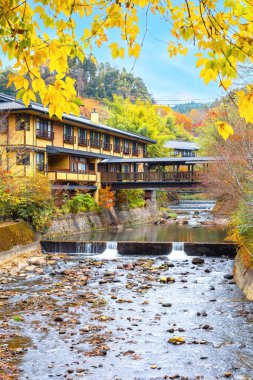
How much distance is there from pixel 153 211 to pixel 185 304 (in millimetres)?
32908

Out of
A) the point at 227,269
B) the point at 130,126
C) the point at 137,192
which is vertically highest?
the point at 130,126

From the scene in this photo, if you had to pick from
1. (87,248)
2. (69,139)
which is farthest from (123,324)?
(69,139)

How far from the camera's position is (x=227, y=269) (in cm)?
2016

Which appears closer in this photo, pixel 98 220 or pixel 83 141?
pixel 98 220

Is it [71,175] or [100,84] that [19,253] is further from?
[100,84]

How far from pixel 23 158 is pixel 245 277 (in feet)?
62.8

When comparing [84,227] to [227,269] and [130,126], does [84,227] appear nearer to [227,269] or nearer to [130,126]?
[227,269]

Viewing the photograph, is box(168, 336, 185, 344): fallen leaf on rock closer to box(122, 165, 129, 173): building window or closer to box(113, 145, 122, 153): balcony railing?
box(122, 165, 129, 173): building window

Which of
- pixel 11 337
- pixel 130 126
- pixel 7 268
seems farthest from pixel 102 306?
pixel 130 126

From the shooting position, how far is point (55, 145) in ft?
115

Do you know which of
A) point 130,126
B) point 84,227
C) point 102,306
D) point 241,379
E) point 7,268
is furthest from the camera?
point 130,126

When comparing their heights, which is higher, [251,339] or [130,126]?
[130,126]

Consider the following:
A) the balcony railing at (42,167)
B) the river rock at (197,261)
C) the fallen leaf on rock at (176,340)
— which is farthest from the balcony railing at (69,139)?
the fallen leaf on rock at (176,340)

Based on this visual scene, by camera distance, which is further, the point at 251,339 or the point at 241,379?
the point at 251,339
